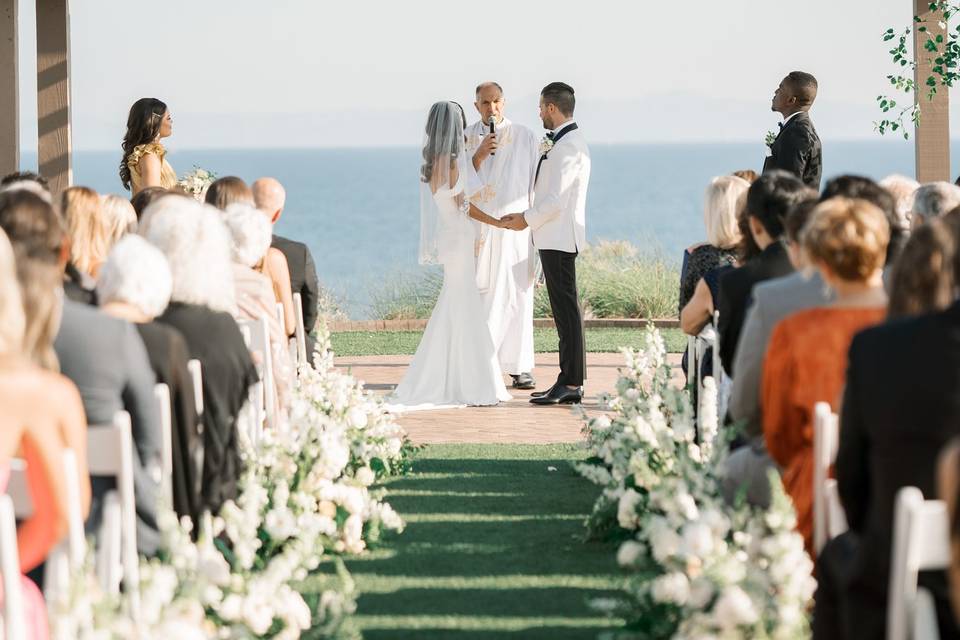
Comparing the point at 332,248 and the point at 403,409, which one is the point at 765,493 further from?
the point at 332,248

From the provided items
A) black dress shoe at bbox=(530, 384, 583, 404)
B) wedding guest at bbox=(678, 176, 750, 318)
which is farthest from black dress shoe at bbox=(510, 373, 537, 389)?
wedding guest at bbox=(678, 176, 750, 318)

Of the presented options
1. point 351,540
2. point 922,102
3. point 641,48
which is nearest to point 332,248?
point 641,48

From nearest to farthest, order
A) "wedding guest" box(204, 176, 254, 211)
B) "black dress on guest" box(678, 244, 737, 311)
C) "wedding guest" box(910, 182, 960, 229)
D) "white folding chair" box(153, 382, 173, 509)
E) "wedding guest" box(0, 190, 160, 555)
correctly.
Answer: "wedding guest" box(0, 190, 160, 555) < "white folding chair" box(153, 382, 173, 509) < "wedding guest" box(910, 182, 960, 229) < "black dress on guest" box(678, 244, 737, 311) < "wedding guest" box(204, 176, 254, 211)

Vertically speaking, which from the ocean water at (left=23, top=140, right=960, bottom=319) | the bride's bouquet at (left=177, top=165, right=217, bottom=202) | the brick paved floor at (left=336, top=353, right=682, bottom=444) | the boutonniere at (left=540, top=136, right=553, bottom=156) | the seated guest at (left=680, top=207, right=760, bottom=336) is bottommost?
the brick paved floor at (left=336, top=353, right=682, bottom=444)

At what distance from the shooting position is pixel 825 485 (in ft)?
13.5

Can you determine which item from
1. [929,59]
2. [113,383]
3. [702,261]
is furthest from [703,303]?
[929,59]

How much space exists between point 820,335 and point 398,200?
98.4 metres

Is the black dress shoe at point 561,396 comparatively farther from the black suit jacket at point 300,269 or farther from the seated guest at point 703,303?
the seated guest at point 703,303

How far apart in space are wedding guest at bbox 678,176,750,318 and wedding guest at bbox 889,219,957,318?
305 cm

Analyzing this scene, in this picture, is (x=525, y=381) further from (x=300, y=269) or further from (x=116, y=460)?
(x=116, y=460)

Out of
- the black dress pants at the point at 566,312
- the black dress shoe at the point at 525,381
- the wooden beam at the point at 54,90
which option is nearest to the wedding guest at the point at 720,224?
the black dress pants at the point at 566,312

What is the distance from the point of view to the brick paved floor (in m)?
9.59

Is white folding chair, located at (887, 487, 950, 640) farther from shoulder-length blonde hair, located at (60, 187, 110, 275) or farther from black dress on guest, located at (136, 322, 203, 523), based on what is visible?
shoulder-length blonde hair, located at (60, 187, 110, 275)

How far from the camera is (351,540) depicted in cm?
643
